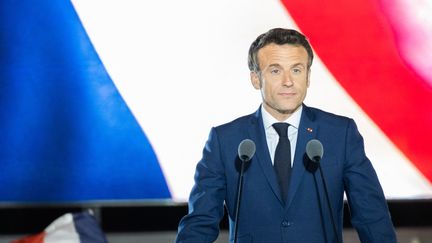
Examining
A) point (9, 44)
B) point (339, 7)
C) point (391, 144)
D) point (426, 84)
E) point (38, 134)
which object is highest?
point (9, 44)

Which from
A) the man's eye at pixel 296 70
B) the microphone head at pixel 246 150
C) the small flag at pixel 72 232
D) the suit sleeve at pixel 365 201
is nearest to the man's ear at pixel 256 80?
the man's eye at pixel 296 70

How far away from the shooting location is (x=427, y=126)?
9.94 ft

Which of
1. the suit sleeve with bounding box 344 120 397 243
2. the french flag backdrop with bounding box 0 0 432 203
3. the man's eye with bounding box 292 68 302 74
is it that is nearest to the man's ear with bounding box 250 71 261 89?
the man's eye with bounding box 292 68 302 74

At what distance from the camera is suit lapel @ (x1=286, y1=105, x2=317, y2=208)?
78.7 inches

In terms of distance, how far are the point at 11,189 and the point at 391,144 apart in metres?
1.53

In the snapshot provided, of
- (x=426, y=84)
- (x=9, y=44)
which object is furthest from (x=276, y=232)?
(x=9, y=44)

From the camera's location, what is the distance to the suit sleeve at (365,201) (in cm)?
191

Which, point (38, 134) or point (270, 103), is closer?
point (270, 103)

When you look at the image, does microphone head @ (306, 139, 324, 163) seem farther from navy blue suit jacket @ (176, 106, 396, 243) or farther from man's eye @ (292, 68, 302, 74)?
man's eye @ (292, 68, 302, 74)

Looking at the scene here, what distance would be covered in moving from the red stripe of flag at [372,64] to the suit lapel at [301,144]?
0.95 m

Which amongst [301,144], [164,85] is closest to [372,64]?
[164,85]

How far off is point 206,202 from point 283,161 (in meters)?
0.24

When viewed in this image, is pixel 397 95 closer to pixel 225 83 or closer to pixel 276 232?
pixel 225 83

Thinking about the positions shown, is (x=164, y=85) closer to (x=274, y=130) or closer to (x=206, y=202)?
(x=274, y=130)
